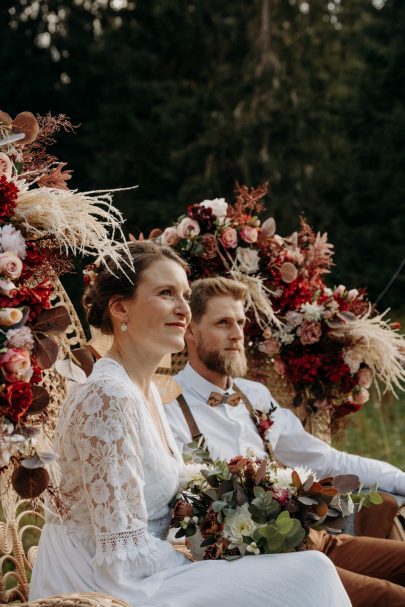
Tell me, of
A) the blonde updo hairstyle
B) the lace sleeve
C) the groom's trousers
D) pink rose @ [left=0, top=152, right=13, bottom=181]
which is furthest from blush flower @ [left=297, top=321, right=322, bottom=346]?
pink rose @ [left=0, top=152, right=13, bottom=181]

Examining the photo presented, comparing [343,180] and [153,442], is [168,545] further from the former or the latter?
[343,180]

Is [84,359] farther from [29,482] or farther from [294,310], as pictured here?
[294,310]

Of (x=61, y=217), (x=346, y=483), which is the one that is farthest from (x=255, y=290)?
(x=61, y=217)

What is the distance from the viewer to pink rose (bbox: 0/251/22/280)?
8.84 ft

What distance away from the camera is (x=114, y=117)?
16.2m

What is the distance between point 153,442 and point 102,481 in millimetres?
306

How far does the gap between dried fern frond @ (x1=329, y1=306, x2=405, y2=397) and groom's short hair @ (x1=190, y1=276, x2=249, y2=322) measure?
78cm

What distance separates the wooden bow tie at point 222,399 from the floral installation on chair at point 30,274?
64.6 inches

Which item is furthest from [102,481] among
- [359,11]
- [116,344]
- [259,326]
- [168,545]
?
[359,11]

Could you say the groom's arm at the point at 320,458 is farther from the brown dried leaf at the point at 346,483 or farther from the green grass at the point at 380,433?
the green grass at the point at 380,433

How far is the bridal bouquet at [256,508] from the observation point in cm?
293

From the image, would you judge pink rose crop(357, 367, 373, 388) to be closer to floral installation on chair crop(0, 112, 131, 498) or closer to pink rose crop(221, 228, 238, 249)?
pink rose crop(221, 228, 238, 249)

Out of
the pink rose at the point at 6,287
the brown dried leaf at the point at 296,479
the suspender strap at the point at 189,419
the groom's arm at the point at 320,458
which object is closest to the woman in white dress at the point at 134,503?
the brown dried leaf at the point at 296,479

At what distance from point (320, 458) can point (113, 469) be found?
6.80 feet
